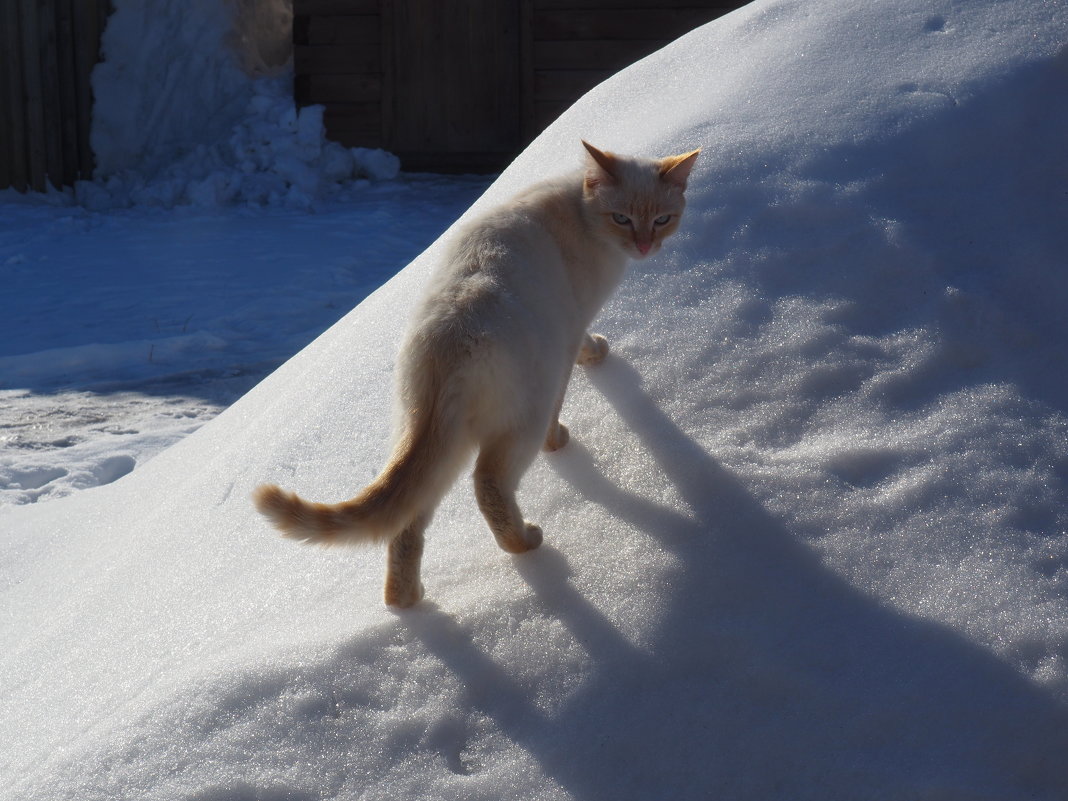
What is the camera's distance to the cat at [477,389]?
184 cm

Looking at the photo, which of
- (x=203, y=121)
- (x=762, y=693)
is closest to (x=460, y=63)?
(x=203, y=121)

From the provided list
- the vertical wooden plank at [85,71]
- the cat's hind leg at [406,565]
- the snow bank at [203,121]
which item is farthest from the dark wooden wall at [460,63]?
the cat's hind leg at [406,565]

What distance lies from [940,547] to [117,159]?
9.52 m

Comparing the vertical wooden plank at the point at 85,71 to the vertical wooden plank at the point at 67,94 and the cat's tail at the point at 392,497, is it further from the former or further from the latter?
the cat's tail at the point at 392,497

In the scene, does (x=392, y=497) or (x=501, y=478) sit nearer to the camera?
(x=392, y=497)

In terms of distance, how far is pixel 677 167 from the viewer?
2.36 metres

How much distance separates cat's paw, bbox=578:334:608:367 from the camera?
2479 millimetres

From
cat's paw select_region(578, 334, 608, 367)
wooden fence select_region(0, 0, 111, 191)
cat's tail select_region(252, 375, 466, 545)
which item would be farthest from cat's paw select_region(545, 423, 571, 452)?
wooden fence select_region(0, 0, 111, 191)

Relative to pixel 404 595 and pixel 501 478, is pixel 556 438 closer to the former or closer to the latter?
pixel 501 478

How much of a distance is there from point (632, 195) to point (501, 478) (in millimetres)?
781

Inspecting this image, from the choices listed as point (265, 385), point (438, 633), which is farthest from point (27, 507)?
point (438, 633)

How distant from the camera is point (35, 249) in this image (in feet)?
24.7

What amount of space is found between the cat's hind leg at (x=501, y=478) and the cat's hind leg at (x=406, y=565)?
0.42 ft

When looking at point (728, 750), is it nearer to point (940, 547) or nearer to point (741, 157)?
point (940, 547)
